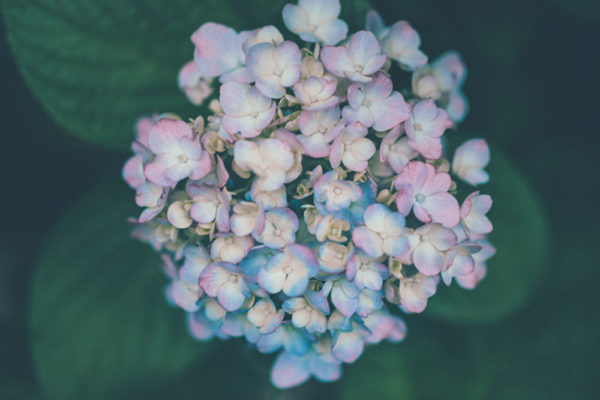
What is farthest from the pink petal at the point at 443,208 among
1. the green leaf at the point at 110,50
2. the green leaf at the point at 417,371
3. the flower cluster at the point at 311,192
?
the green leaf at the point at 417,371

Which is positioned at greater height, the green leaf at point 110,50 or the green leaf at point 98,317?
the green leaf at point 110,50

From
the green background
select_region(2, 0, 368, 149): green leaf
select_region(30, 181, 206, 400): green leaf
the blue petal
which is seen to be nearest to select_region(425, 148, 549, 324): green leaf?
the green background

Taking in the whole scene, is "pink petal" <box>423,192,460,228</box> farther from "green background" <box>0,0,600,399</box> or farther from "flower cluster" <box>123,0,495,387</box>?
"green background" <box>0,0,600,399</box>

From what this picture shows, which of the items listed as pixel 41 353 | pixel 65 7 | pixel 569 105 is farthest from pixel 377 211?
pixel 569 105

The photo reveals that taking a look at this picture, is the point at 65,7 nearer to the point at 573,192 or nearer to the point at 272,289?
the point at 272,289

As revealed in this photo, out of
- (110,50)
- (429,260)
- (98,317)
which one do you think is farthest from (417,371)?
(110,50)

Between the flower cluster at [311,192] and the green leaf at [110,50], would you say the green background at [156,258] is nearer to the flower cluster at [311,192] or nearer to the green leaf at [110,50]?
the green leaf at [110,50]

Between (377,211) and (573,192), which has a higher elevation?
(573,192)
